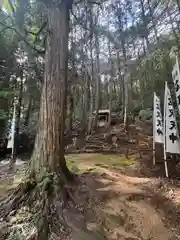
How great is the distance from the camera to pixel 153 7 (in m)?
13.8

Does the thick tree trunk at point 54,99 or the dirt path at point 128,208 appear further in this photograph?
the thick tree trunk at point 54,99

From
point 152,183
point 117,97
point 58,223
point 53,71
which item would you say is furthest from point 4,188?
point 117,97

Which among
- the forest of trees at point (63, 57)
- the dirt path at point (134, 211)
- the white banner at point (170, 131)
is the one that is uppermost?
the forest of trees at point (63, 57)

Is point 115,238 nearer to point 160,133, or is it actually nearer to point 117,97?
point 160,133

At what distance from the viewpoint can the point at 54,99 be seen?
405cm

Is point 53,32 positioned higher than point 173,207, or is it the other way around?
point 53,32

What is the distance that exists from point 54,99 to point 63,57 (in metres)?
0.83

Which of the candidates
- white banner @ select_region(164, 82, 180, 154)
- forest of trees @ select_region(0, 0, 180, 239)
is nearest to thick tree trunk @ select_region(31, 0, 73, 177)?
forest of trees @ select_region(0, 0, 180, 239)

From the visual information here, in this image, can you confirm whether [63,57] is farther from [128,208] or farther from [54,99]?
[128,208]

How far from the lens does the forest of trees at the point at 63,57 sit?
4.02m

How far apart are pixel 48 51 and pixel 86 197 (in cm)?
272

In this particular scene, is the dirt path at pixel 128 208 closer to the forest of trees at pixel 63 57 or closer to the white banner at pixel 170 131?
the forest of trees at pixel 63 57

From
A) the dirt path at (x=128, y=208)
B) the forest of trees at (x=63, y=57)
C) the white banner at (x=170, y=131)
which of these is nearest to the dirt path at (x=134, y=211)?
the dirt path at (x=128, y=208)

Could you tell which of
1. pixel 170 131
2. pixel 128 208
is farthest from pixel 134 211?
pixel 170 131
